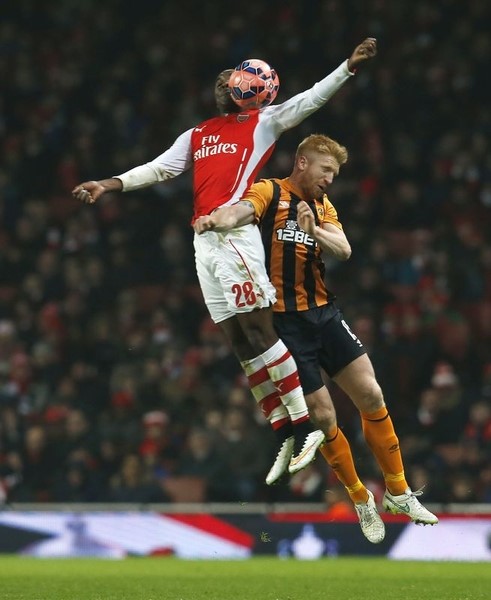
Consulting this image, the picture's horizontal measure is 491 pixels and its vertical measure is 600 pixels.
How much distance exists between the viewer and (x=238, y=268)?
28.2 feet

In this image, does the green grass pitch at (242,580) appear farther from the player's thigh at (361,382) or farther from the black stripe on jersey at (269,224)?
the black stripe on jersey at (269,224)

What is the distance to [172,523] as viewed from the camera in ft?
44.4

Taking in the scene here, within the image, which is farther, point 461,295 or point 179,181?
point 179,181

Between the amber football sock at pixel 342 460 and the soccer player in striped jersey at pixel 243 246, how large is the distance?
278mm

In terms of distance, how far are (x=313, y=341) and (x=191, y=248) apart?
8.54 m

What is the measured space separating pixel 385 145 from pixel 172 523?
21.7ft

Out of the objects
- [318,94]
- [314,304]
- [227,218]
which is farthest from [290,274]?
[318,94]

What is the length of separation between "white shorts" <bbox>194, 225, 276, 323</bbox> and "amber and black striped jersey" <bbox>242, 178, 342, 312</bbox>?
251 mm

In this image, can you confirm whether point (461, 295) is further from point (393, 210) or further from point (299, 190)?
point (299, 190)

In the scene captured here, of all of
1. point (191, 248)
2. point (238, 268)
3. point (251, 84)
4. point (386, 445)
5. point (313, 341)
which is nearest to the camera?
point (238, 268)

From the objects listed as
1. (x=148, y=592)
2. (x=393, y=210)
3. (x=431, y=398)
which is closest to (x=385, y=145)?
(x=393, y=210)

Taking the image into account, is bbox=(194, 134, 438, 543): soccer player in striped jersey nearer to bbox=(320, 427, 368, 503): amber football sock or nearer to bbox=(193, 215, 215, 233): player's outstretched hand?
bbox=(320, 427, 368, 503): amber football sock

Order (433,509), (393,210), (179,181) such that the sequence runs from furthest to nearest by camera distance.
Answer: (179,181), (393,210), (433,509)

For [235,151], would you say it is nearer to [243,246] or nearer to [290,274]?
[243,246]
